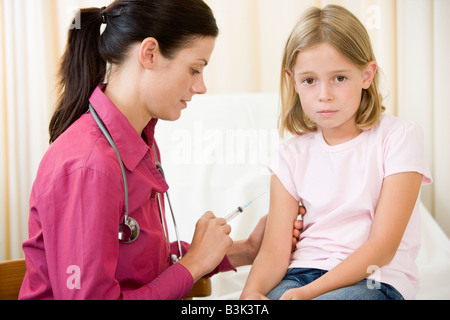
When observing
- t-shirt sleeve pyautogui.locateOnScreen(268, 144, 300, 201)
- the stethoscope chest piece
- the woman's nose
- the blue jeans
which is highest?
the woman's nose

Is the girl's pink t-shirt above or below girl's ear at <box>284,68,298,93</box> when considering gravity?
below

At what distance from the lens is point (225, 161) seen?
1.74 m

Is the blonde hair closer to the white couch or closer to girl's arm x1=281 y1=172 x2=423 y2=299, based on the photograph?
girl's arm x1=281 y1=172 x2=423 y2=299

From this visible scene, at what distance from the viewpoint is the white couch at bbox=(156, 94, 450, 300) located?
158 cm

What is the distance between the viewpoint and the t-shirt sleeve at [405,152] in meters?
0.92

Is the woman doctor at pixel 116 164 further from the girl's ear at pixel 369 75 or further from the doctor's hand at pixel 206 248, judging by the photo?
the girl's ear at pixel 369 75

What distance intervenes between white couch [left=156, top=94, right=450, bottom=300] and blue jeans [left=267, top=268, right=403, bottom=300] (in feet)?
1.76

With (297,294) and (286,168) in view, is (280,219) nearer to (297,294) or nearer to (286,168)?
(286,168)

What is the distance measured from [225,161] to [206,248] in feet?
2.71

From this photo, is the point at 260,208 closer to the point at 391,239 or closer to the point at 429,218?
the point at 429,218

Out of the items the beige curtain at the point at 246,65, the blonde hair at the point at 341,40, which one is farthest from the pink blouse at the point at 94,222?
the beige curtain at the point at 246,65

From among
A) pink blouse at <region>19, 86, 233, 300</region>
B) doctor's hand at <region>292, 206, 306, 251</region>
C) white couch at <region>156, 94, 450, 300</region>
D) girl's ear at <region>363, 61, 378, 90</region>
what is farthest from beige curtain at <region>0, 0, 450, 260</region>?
pink blouse at <region>19, 86, 233, 300</region>

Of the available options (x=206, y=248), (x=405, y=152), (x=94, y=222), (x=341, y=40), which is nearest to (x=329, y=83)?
(x=341, y=40)

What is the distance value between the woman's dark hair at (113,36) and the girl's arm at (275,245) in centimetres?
38
